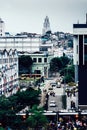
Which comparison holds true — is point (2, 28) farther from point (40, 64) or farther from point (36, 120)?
point (36, 120)

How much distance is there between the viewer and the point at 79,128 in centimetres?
1398

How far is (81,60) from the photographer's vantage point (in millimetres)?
18547

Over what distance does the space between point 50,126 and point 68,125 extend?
1.51 feet

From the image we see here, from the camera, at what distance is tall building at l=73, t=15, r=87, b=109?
60.5ft

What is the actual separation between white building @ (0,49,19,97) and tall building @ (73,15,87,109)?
3.79 meters

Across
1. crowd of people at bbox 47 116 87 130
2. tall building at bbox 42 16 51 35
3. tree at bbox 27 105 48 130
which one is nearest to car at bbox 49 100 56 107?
crowd of people at bbox 47 116 87 130

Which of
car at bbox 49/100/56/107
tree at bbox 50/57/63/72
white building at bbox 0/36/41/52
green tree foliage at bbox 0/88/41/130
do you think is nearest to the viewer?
green tree foliage at bbox 0/88/41/130

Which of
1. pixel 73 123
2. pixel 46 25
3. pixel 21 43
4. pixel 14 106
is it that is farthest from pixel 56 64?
pixel 46 25

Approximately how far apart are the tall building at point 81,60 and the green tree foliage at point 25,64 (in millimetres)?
16003

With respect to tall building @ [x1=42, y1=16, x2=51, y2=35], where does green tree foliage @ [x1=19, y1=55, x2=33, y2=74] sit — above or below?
below

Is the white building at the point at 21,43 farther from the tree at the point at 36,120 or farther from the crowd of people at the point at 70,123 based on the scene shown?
the tree at the point at 36,120

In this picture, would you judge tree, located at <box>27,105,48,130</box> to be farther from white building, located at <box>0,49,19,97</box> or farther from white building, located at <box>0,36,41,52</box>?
white building, located at <box>0,36,41,52</box>

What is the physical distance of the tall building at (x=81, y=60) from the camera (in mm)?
18438

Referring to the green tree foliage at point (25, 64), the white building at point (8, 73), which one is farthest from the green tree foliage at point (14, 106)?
the green tree foliage at point (25, 64)
